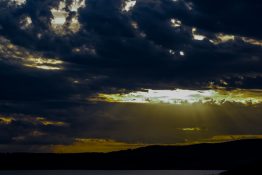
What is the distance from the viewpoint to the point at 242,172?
453 ft

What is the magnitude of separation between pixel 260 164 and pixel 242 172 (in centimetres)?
496

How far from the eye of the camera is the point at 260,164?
452 ft
